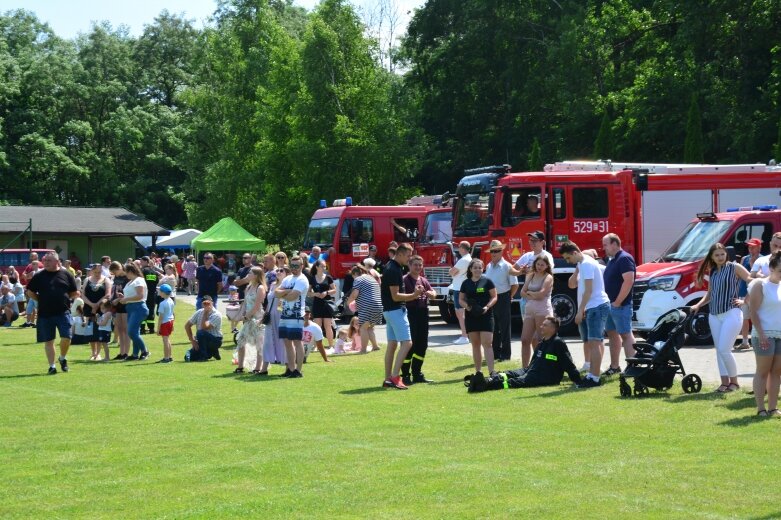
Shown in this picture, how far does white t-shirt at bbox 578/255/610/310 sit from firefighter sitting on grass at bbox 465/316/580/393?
0.52m

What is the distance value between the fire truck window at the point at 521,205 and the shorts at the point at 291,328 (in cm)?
761

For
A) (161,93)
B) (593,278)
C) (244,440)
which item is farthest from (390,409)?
(161,93)

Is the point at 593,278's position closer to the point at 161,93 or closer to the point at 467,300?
the point at 467,300

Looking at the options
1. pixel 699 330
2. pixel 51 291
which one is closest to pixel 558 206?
pixel 699 330

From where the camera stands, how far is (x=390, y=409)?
12891 millimetres

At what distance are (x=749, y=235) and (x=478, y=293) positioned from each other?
25.3ft

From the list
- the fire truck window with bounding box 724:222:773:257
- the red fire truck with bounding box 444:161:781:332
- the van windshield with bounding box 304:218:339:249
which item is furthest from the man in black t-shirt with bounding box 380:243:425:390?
the van windshield with bounding box 304:218:339:249

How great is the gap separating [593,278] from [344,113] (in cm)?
3830

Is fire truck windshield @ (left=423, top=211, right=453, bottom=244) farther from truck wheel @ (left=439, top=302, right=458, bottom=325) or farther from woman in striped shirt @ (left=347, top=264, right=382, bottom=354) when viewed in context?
woman in striped shirt @ (left=347, top=264, right=382, bottom=354)

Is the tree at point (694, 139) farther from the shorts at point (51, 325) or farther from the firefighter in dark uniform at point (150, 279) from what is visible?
the shorts at point (51, 325)

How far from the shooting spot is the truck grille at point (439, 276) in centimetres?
2638

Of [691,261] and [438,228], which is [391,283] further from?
[438,228]

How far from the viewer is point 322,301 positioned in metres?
21.8

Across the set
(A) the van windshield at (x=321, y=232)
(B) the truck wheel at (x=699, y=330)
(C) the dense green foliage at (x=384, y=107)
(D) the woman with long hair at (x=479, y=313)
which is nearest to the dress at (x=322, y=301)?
(D) the woman with long hair at (x=479, y=313)
